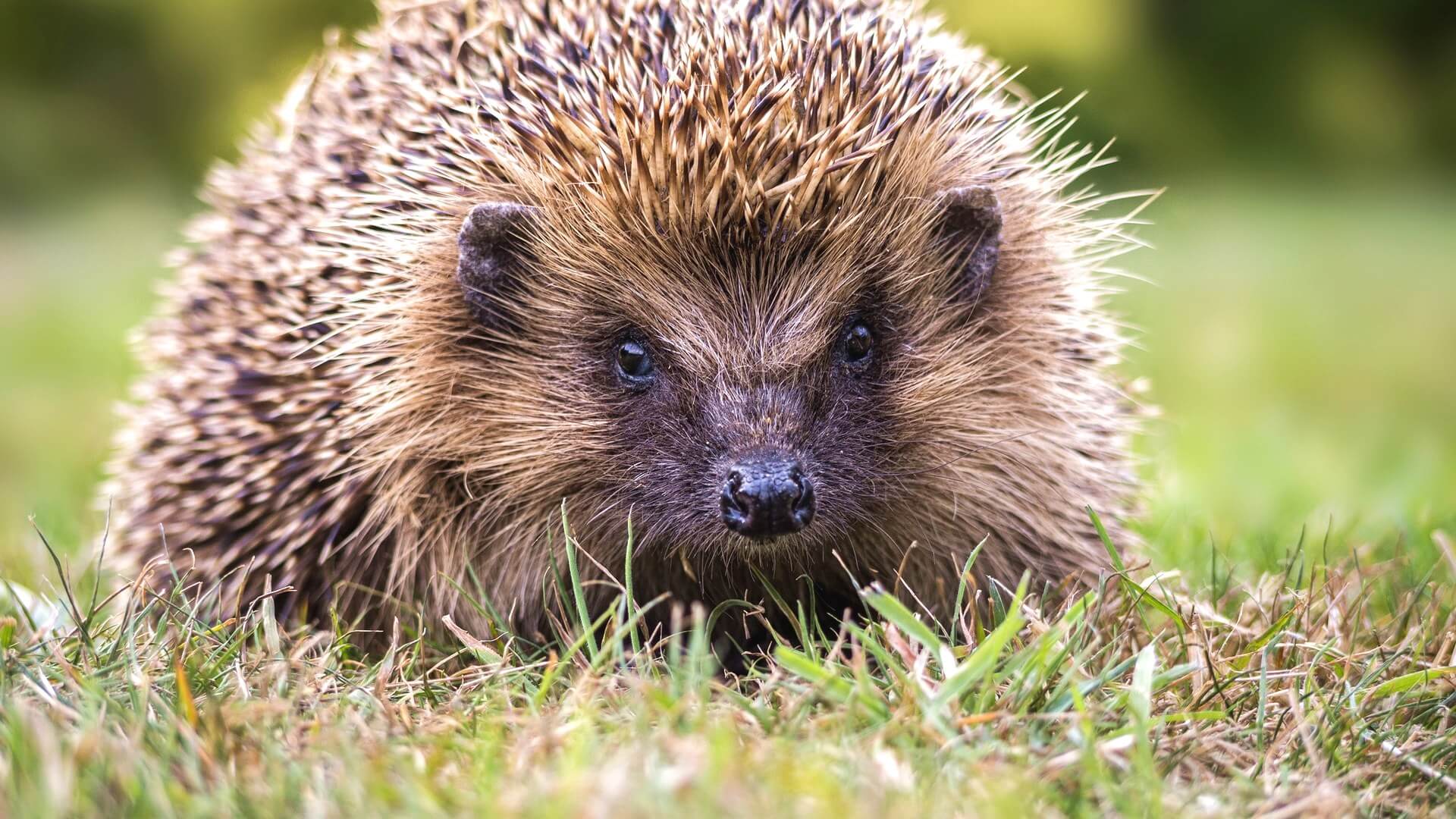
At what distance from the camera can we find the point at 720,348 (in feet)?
7.59

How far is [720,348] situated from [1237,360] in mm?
5088

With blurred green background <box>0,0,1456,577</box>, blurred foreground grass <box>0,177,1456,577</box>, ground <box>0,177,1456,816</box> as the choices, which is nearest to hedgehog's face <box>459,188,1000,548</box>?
Answer: ground <box>0,177,1456,816</box>

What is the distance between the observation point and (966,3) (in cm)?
668

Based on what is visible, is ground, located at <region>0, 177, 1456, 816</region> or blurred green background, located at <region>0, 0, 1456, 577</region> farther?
blurred green background, located at <region>0, 0, 1456, 577</region>

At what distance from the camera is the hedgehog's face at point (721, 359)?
7.38 feet

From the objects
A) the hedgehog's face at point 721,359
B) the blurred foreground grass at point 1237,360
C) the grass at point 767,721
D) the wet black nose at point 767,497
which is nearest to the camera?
the grass at point 767,721

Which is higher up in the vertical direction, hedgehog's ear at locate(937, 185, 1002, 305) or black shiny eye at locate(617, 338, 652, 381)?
hedgehog's ear at locate(937, 185, 1002, 305)

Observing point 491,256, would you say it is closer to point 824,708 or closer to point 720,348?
point 720,348

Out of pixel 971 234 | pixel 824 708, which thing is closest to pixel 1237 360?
pixel 971 234

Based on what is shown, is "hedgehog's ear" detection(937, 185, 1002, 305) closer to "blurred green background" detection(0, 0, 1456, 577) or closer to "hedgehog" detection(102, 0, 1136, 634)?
"hedgehog" detection(102, 0, 1136, 634)

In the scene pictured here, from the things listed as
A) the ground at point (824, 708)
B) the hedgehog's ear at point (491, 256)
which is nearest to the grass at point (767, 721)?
the ground at point (824, 708)

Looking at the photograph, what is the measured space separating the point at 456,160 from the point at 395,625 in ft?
2.74

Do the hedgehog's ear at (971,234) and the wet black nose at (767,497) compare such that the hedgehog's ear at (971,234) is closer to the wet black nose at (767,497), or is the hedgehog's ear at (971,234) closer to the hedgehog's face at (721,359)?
the hedgehog's face at (721,359)

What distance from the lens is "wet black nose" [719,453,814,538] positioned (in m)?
2.08
